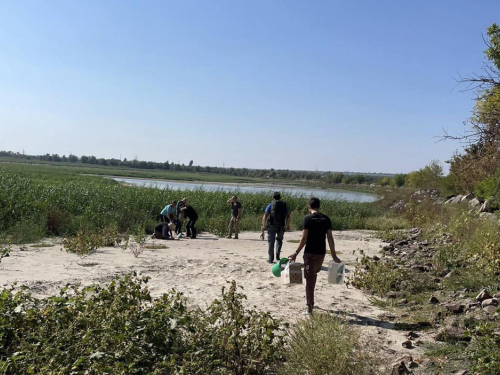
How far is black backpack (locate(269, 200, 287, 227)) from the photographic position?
10.6m

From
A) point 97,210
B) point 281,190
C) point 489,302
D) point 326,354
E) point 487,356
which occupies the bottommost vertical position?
point 97,210

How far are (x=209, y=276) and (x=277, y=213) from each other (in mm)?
2268

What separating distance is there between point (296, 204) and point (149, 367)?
25835mm

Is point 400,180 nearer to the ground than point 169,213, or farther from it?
farther from it

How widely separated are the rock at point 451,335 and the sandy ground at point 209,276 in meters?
0.45

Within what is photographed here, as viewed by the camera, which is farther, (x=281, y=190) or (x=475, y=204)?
(x=281, y=190)

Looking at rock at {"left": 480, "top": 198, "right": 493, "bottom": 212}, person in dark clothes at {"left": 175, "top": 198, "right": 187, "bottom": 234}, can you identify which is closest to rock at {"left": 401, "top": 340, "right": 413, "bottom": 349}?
person in dark clothes at {"left": 175, "top": 198, "right": 187, "bottom": 234}

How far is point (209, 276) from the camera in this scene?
378 inches

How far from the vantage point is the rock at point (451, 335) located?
549 centimetres

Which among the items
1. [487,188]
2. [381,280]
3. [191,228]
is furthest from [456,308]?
[191,228]

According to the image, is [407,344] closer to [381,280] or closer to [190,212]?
[381,280]

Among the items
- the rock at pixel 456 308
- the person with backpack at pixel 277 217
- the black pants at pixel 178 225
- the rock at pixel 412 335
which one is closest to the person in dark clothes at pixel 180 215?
the black pants at pixel 178 225

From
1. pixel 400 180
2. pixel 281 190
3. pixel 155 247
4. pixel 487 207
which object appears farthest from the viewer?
pixel 400 180

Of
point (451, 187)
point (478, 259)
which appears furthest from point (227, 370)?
point (451, 187)
